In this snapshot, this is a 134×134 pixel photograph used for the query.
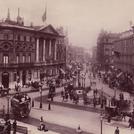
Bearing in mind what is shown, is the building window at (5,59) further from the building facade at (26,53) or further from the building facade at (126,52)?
the building facade at (126,52)

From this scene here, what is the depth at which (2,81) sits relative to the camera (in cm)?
5347

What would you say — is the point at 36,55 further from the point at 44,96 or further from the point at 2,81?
the point at 44,96

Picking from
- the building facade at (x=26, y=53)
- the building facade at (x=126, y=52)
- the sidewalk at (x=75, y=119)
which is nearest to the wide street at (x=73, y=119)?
the sidewalk at (x=75, y=119)

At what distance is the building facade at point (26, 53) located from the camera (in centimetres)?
5409

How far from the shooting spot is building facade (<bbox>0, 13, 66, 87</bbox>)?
2130 inches

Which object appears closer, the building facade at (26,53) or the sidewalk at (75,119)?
the sidewalk at (75,119)

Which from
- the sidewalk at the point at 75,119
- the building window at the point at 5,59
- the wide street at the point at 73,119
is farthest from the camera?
the building window at the point at 5,59

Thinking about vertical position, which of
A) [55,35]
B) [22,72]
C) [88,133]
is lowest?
[88,133]

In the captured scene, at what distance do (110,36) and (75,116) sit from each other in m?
88.9

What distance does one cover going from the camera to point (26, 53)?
59906mm

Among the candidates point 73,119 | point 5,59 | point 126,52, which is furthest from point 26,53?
point 73,119

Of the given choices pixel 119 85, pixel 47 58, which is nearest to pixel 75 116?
pixel 119 85

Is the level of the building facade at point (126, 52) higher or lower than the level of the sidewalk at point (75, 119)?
higher

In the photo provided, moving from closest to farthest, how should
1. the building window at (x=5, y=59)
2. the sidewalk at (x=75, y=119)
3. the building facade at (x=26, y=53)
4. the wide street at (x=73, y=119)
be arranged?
the sidewalk at (x=75, y=119), the wide street at (x=73, y=119), the building facade at (x=26, y=53), the building window at (x=5, y=59)
